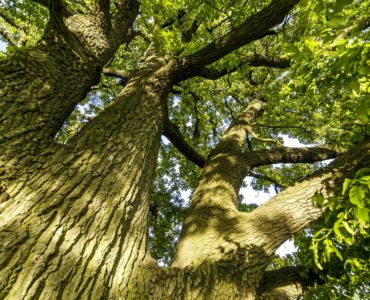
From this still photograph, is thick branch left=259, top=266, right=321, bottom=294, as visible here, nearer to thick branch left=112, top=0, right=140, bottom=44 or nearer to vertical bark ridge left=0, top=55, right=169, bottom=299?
vertical bark ridge left=0, top=55, right=169, bottom=299

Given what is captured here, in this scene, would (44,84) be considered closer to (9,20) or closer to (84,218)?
(84,218)

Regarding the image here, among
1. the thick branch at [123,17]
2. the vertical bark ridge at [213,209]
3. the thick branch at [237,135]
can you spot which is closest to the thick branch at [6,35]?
the thick branch at [123,17]

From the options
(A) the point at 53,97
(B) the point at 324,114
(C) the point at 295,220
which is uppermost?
(B) the point at 324,114

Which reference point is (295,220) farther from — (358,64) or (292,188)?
(358,64)

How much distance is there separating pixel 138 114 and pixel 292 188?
211cm

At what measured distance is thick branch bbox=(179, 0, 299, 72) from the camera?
11.0 feet

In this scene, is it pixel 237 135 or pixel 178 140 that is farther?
pixel 237 135

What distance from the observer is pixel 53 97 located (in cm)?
281

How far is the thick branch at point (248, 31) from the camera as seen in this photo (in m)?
3.36

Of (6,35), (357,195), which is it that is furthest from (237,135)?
(6,35)

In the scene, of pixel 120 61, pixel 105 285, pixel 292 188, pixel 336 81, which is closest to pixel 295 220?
pixel 292 188

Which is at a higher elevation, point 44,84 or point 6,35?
point 6,35

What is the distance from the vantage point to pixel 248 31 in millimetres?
3570

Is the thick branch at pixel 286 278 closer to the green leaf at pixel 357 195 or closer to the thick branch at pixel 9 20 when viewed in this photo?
the green leaf at pixel 357 195
